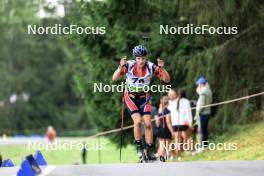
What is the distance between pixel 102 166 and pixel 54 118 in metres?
71.2

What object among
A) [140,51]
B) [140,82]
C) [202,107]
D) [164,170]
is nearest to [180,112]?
[202,107]

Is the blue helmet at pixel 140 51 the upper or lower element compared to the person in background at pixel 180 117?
upper

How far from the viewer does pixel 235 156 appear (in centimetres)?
1541

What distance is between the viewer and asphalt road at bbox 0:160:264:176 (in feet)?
32.6

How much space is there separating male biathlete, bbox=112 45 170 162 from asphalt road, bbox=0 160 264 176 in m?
1.86

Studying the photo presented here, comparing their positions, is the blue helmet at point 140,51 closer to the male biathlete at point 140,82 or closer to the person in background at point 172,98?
the male biathlete at point 140,82

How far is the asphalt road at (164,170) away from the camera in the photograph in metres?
9.95

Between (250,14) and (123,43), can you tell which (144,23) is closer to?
(123,43)

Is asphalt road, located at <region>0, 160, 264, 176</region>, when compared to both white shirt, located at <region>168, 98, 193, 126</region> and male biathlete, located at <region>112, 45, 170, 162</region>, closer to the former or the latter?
male biathlete, located at <region>112, 45, 170, 162</region>

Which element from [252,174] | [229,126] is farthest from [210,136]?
[252,174]

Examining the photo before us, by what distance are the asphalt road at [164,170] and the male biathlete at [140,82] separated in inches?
73.3

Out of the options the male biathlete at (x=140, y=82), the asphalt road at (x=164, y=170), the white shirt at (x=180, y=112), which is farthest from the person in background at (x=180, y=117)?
the asphalt road at (x=164, y=170)

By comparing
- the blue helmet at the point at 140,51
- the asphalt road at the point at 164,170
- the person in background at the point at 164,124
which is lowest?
the asphalt road at the point at 164,170

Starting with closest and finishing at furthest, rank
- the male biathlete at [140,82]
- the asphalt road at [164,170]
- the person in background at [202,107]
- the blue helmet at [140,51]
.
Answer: the asphalt road at [164,170], the blue helmet at [140,51], the male biathlete at [140,82], the person in background at [202,107]
